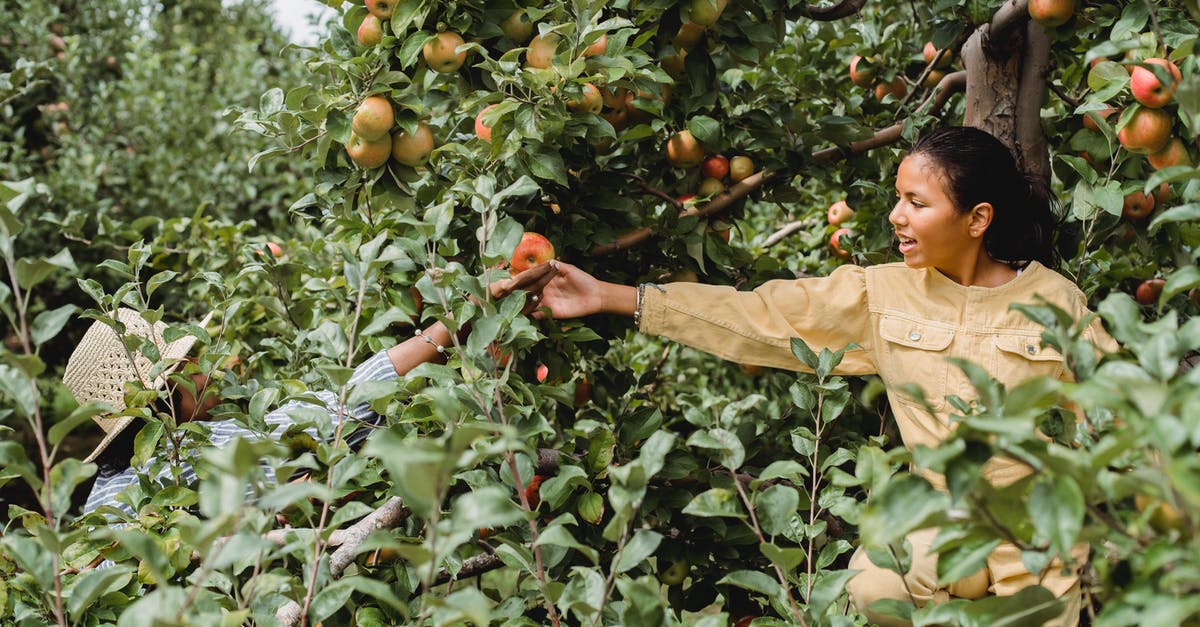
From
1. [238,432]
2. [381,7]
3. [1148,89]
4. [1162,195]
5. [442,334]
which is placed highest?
[381,7]

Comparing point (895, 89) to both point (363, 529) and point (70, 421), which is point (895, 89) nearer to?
point (363, 529)

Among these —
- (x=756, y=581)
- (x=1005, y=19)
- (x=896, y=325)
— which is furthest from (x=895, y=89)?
(x=756, y=581)

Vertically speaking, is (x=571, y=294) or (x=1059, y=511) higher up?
(x=1059, y=511)

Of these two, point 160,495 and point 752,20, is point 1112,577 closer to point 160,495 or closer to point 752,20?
point 160,495

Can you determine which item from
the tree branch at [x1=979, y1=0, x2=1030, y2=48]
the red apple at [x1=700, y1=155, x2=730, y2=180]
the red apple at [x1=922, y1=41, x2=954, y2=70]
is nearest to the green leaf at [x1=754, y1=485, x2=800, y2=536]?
the red apple at [x1=700, y1=155, x2=730, y2=180]

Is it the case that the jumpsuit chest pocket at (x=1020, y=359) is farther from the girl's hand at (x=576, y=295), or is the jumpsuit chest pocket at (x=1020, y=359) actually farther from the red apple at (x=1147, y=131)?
the girl's hand at (x=576, y=295)

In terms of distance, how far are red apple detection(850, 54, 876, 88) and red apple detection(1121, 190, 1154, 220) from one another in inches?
32.1

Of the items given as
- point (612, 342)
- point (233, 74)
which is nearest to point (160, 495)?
point (612, 342)

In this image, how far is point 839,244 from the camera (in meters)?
2.37

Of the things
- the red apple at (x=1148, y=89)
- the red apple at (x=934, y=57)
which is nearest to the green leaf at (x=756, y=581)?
the red apple at (x=1148, y=89)

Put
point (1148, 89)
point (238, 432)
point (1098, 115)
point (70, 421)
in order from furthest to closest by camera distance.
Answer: point (238, 432), point (1098, 115), point (1148, 89), point (70, 421)

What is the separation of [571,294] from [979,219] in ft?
2.18

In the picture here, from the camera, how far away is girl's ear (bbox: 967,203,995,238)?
1.60m

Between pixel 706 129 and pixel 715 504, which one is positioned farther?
pixel 706 129
